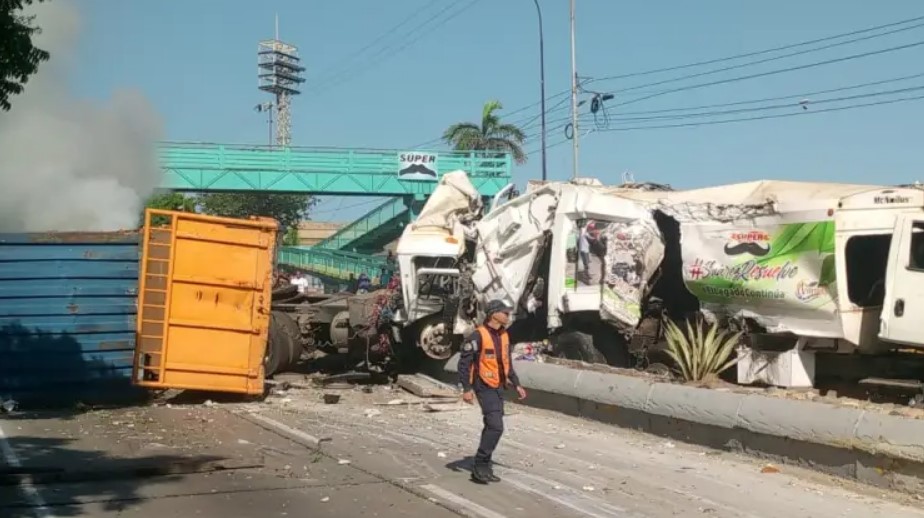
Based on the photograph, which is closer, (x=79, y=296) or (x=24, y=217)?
(x=79, y=296)

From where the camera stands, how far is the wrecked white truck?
34.4 ft

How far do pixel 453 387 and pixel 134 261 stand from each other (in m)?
5.16

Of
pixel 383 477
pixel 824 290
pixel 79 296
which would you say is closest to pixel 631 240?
pixel 824 290

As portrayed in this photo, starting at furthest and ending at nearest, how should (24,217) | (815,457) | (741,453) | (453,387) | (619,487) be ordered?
(24,217)
(453,387)
(741,453)
(815,457)
(619,487)

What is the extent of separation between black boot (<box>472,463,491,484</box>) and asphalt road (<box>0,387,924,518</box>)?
0.10m

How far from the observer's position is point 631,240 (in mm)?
13359

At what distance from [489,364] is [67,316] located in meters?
A: 6.69

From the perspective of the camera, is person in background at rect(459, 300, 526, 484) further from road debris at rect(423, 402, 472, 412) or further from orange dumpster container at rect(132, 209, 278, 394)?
orange dumpster container at rect(132, 209, 278, 394)

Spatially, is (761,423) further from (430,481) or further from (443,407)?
(443,407)

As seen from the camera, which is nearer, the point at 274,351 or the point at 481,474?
the point at 481,474

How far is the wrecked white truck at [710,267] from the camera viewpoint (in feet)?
34.4

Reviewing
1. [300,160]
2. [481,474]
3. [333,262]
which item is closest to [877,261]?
[481,474]

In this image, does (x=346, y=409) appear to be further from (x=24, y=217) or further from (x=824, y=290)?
(x=24, y=217)

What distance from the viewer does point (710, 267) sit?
480 inches
